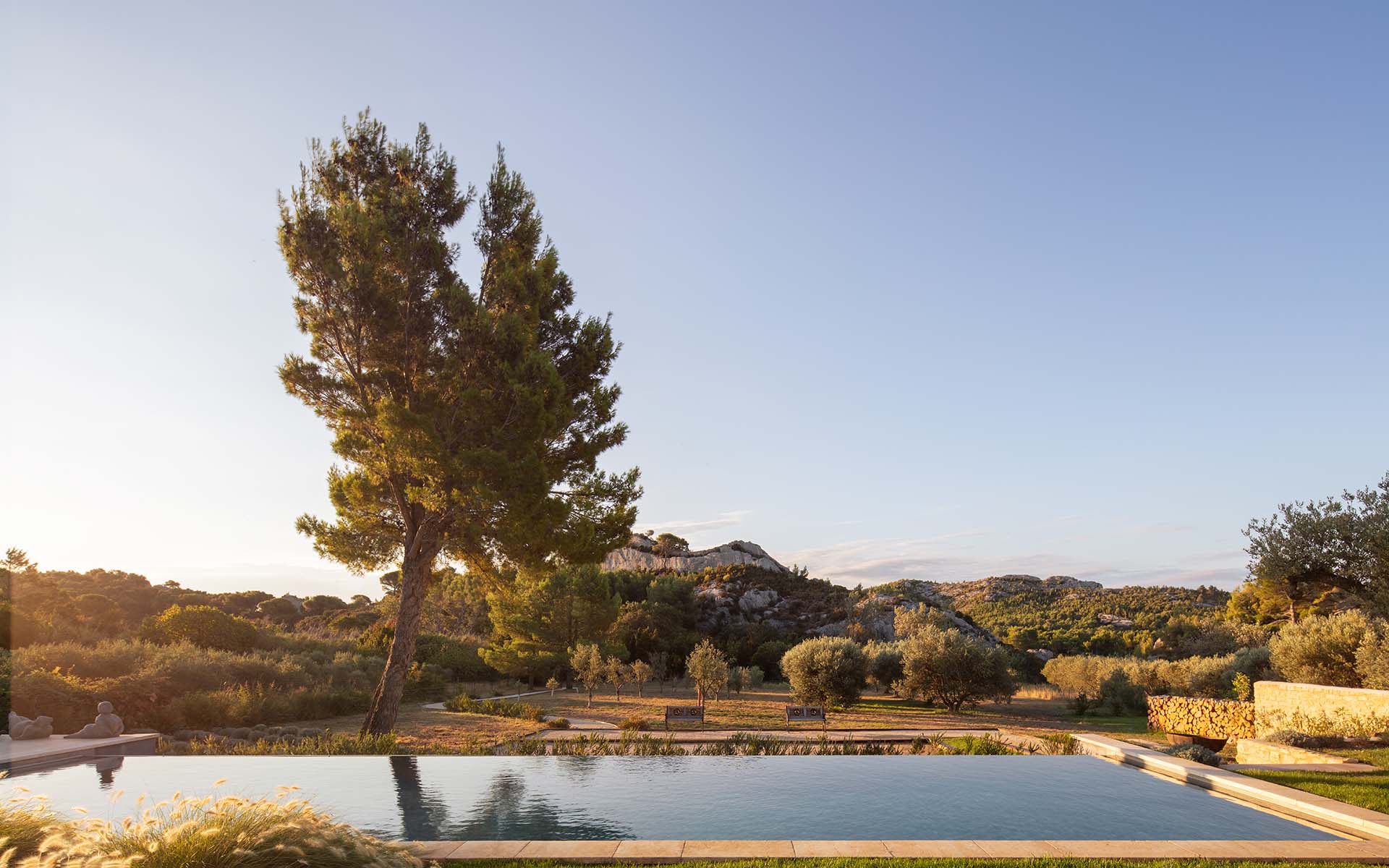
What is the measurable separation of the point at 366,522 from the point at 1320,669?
22375 millimetres

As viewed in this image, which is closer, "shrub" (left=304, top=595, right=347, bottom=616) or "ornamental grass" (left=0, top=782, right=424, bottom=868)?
"ornamental grass" (left=0, top=782, right=424, bottom=868)

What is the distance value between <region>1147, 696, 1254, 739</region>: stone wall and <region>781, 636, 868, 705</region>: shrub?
8045mm

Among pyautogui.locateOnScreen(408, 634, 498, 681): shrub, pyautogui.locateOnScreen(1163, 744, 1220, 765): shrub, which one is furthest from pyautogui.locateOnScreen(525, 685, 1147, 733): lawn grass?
pyautogui.locateOnScreen(408, 634, 498, 681): shrub

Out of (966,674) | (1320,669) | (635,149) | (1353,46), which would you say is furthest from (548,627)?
(1353,46)

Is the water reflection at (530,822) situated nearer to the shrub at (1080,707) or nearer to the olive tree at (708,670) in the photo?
the olive tree at (708,670)

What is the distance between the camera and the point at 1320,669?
16.3 m

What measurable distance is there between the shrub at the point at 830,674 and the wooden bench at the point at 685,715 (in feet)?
19.0

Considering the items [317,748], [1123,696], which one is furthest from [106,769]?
[1123,696]

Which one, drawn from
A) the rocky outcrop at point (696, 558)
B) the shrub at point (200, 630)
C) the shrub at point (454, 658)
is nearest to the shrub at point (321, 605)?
the rocky outcrop at point (696, 558)

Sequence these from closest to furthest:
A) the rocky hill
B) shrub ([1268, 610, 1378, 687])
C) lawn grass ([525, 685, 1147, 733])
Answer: shrub ([1268, 610, 1378, 687]) < lawn grass ([525, 685, 1147, 733]) < the rocky hill

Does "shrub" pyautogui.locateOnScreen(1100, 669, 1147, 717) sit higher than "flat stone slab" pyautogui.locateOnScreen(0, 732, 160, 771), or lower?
lower

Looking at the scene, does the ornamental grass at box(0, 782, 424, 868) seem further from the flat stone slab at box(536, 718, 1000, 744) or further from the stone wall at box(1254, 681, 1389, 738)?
the stone wall at box(1254, 681, 1389, 738)

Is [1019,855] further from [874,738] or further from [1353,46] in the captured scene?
[1353,46]

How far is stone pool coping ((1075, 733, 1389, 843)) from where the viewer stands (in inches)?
288
